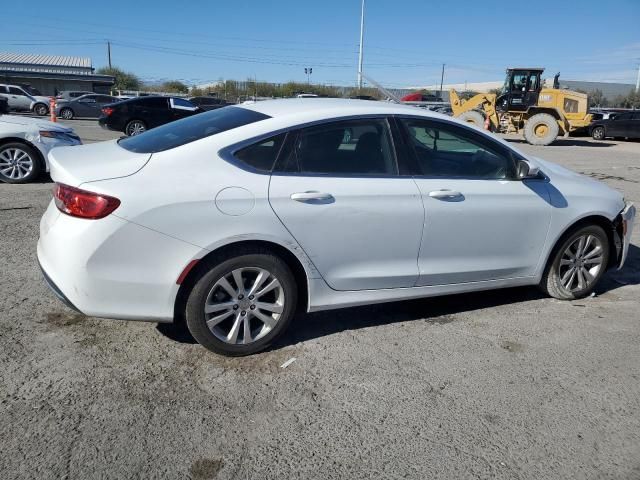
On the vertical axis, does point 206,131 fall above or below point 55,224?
above

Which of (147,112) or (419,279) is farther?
(147,112)

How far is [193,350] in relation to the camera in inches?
137

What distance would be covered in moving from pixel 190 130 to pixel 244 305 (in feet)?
4.13

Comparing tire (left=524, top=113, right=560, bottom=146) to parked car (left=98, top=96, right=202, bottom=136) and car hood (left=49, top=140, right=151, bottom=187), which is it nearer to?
parked car (left=98, top=96, right=202, bottom=136)

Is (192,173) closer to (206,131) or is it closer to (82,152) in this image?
(206,131)

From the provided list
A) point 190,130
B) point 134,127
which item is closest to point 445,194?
point 190,130

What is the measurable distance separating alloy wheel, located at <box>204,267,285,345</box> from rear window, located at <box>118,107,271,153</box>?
931mm

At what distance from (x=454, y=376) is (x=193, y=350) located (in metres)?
1.68

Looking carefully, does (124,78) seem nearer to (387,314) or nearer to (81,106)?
(81,106)

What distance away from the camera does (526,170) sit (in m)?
4.04

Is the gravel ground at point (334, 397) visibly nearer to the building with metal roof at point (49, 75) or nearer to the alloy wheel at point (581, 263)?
the alloy wheel at point (581, 263)

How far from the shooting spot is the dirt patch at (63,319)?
12.2 ft

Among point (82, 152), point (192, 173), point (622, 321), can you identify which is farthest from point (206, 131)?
point (622, 321)

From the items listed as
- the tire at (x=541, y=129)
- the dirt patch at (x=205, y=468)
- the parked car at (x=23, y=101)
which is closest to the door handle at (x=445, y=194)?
the dirt patch at (x=205, y=468)
